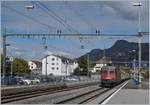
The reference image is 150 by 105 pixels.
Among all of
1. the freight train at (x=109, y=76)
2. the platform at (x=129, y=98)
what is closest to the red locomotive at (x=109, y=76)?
the freight train at (x=109, y=76)

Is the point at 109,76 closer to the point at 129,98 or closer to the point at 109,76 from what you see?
the point at 109,76

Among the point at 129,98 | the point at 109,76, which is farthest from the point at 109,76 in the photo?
the point at 129,98

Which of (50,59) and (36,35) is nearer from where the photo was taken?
(36,35)

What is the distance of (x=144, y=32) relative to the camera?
2031 inches

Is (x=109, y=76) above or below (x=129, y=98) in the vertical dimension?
above

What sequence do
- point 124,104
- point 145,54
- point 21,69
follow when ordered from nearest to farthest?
1. point 124,104
2. point 145,54
3. point 21,69

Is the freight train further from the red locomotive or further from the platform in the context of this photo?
the platform

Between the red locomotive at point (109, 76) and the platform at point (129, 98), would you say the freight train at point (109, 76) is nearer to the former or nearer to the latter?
the red locomotive at point (109, 76)

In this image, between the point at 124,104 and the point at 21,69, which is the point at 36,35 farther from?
the point at 21,69

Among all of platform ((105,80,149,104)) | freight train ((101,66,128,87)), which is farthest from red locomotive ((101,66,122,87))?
platform ((105,80,149,104))

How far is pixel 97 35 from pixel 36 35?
8113 millimetres

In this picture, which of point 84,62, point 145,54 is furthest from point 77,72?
point 145,54

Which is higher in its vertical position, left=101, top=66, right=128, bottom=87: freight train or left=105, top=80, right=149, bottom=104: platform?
left=101, top=66, right=128, bottom=87: freight train

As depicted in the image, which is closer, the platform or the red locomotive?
the platform
